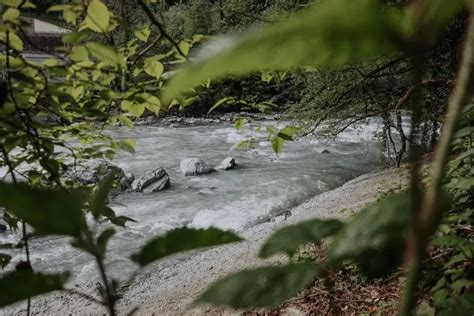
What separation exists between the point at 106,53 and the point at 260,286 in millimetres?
913

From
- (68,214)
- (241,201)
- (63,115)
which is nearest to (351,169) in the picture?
(241,201)

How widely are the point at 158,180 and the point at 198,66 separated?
864 cm

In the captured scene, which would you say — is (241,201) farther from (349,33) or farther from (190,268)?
(349,33)

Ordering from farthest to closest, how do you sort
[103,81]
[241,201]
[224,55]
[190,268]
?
[241,201] < [190,268] < [103,81] < [224,55]

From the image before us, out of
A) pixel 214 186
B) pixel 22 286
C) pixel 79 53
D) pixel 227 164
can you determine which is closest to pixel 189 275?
pixel 214 186

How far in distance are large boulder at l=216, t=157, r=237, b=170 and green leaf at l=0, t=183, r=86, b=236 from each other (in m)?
9.24

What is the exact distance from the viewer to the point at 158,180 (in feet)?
28.6

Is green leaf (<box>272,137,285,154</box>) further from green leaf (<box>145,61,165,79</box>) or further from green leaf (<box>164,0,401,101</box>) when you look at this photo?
green leaf (<box>164,0,401,101</box>)

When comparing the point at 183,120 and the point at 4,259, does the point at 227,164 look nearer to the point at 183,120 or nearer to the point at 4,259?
the point at 183,120

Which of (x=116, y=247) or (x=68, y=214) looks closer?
(x=68, y=214)

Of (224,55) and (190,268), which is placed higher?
(224,55)

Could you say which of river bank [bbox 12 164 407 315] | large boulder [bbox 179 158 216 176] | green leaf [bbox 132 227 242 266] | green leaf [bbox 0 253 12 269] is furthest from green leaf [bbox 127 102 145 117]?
large boulder [bbox 179 158 216 176]

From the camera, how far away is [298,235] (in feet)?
1.37

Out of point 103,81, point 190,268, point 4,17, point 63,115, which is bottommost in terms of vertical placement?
point 190,268
